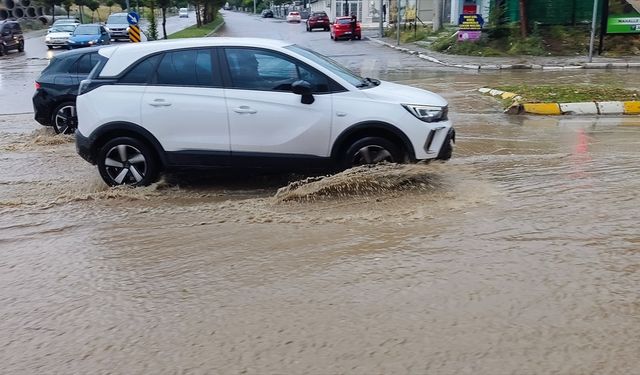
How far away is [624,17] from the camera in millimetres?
22219

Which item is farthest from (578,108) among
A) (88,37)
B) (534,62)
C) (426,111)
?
(88,37)

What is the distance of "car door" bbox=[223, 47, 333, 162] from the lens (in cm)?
645

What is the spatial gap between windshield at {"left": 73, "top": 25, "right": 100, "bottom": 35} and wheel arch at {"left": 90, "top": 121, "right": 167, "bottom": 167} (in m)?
27.3

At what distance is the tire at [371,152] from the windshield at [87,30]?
2878 cm

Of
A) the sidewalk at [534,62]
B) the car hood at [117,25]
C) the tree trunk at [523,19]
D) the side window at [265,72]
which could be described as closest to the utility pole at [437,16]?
the tree trunk at [523,19]

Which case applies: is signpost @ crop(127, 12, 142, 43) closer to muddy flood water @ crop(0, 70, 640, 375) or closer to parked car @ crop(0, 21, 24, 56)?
parked car @ crop(0, 21, 24, 56)

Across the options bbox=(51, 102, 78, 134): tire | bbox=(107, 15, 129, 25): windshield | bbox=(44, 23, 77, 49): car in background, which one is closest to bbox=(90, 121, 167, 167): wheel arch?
bbox=(51, 102, 78, 134): tire

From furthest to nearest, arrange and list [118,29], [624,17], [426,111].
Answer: [118,29], [624,17], [426,111]

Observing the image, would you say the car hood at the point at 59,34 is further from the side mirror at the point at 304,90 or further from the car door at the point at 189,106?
the side mirror at the point at 304,90

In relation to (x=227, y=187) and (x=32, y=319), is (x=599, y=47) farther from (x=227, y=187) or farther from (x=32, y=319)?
(x=32, y=319)

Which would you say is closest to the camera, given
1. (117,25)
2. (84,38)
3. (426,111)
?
(426,111)

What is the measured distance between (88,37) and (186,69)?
89.8 feet

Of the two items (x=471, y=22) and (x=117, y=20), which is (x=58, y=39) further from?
(x=471, y=22)

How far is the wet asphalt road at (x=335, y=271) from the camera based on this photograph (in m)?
3.61
